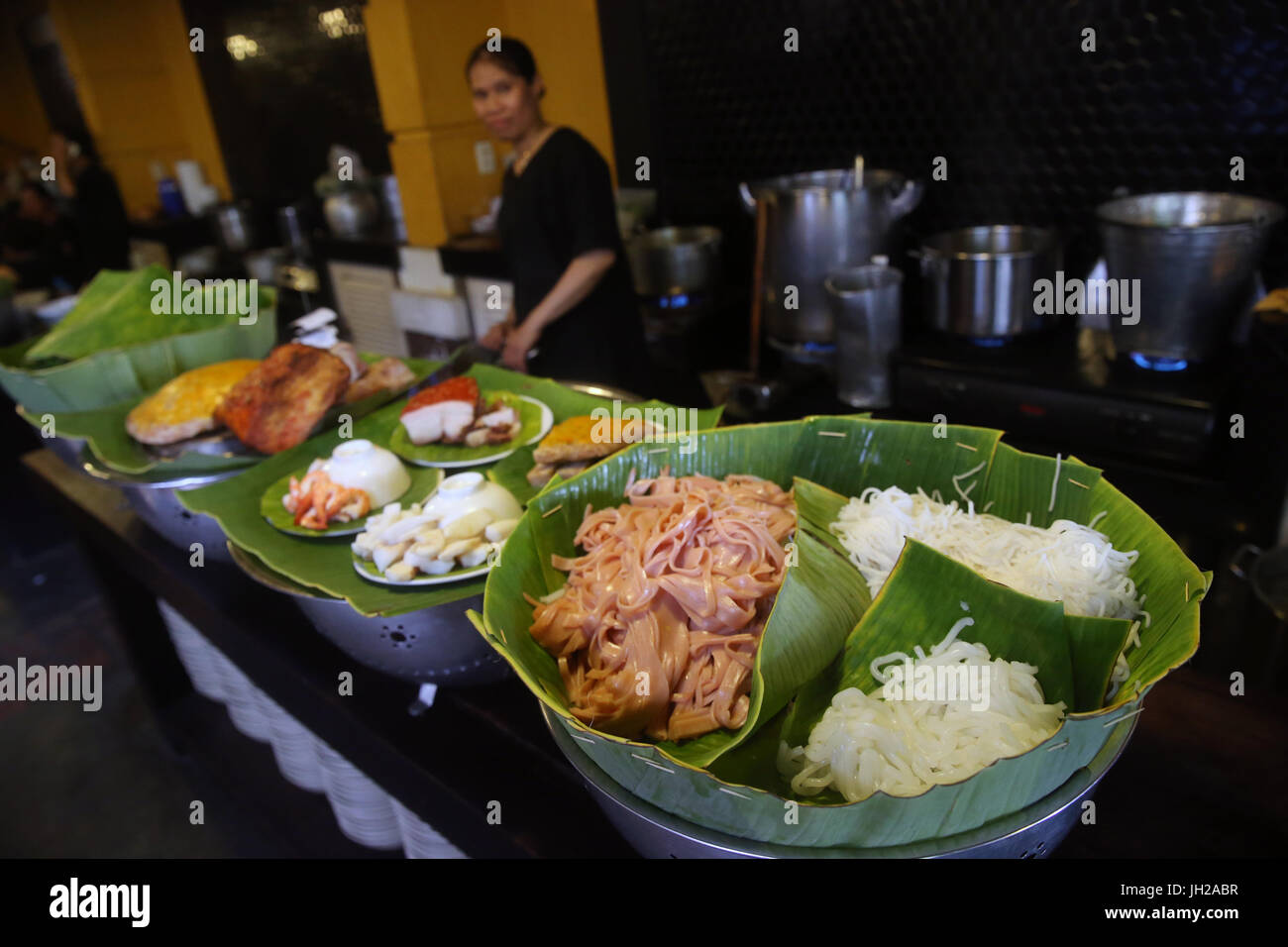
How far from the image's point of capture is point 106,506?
255 centimetres

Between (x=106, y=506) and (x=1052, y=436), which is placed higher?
(x=106, y=506)

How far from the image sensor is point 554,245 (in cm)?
367

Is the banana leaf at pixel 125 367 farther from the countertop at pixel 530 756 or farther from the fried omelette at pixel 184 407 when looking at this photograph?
the countertop at pixel 530 756

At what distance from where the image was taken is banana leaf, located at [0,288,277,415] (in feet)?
8.03

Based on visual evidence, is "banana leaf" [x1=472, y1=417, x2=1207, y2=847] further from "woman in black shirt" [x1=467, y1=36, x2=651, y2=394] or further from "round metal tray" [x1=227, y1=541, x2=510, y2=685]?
"woman in black shirt" [x1=467, y1=36, x2=651, y2=394]

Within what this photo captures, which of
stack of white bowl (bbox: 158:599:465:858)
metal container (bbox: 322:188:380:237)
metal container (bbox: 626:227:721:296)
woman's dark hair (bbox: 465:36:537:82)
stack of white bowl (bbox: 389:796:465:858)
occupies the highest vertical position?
woman's dark hair (bbox: 465:36:537:82)

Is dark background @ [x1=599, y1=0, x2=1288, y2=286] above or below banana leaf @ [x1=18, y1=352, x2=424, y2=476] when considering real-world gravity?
above

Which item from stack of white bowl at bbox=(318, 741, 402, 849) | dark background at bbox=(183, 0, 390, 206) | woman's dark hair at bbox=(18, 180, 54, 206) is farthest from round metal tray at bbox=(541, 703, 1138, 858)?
woman's dark hair at bbox=(18, 180, 54, 206)

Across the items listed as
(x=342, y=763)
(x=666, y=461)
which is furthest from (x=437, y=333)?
(x=666, y=461)

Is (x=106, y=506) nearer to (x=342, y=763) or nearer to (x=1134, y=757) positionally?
(x=342, y=763)

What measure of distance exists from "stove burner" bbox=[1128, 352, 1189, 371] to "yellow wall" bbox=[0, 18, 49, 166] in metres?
13.9

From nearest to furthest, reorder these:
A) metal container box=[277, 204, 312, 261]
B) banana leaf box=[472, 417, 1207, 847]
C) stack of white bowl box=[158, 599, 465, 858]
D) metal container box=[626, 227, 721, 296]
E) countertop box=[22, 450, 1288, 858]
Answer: banana leaf box=[472, 417, 1207, 847], countertop box=[22, 450, 1288, 858], stack of white bowl box=[158, 599, 465, 858], metal container box=[626, 227, 721, 296], metal container box=[277, 204, 312, 261]

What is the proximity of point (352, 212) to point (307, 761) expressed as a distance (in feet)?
17.7
